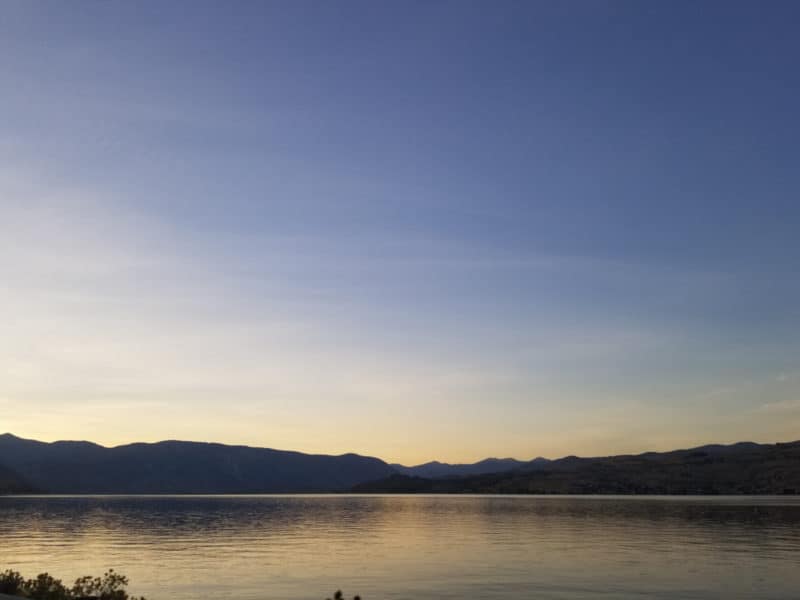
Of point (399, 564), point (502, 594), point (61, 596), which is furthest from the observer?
point (399, 564)

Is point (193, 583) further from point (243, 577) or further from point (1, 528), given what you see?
point (1, 528)

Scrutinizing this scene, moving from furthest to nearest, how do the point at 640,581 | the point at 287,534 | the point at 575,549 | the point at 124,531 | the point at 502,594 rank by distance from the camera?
the point at 124,531
the point at 287,534
the point at 575,549
the point at 640,581
the point at 502,594

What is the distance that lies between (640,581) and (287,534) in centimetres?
6451

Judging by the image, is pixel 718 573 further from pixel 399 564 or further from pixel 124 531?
pixel 124 531

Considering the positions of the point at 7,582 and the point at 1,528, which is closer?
the point at 7,582

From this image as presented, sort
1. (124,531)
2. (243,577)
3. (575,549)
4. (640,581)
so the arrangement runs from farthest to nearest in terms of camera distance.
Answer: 1. (124,531)
2. (575,549)
3. (243,577)
4. (640,581)

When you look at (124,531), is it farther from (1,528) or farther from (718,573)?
(718,573)

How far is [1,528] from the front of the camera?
122938mm

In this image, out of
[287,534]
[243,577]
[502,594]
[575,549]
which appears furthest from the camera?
[287,534]

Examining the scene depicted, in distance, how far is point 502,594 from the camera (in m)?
48.9

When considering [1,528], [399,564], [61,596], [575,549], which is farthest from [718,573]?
[1,528]

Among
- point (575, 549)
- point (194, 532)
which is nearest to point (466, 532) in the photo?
point (575, 549)

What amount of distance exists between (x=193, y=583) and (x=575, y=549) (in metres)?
40.0

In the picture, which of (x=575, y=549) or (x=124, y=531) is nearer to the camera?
(x=575, y=549)
